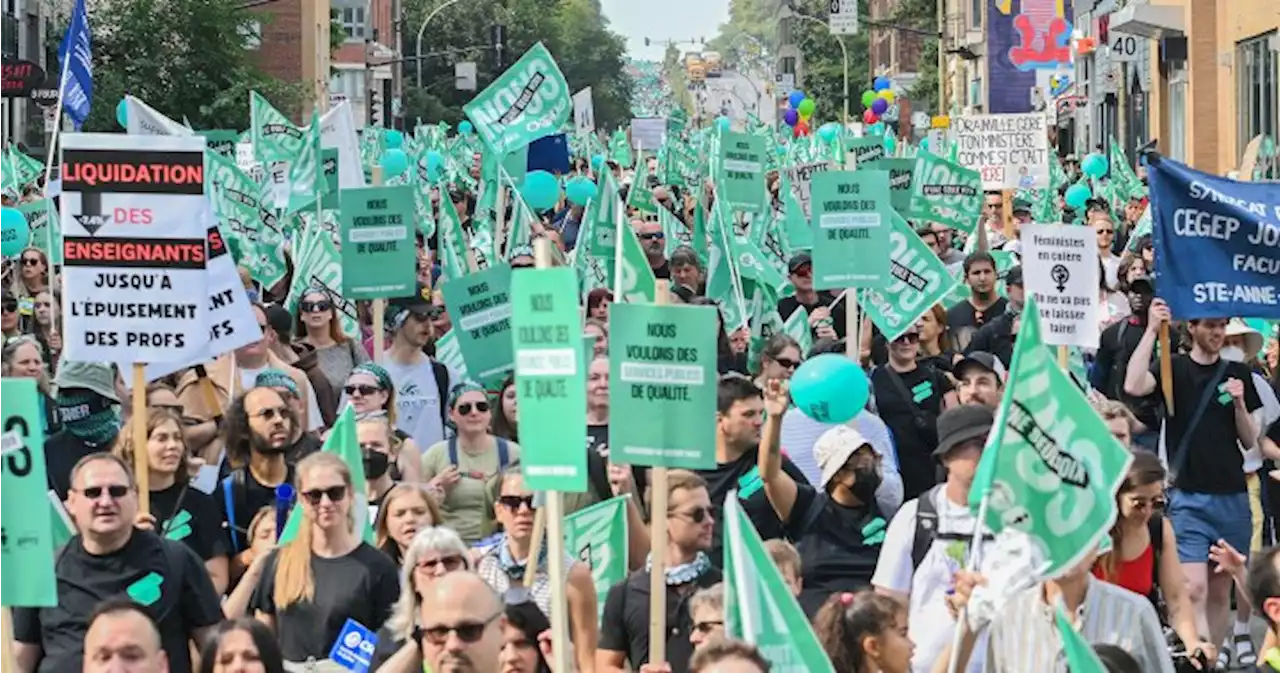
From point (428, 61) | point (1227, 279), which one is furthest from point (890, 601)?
point (428, 61)

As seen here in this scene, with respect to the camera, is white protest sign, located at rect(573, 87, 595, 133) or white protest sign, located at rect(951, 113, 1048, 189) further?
white protest sign, located at rect(573, 87, 595, 133)

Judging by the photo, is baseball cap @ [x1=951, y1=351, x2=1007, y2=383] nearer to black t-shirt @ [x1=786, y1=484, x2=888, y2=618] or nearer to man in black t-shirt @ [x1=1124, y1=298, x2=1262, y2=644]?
man in black t-shirt @ [x1=1124, y1=298, x2=1262, y2=644]

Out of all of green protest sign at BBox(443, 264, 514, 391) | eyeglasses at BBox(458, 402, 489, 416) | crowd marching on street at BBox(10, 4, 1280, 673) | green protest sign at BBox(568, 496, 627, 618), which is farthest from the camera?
green protest sign at BBox(443, 264, 514, 391)

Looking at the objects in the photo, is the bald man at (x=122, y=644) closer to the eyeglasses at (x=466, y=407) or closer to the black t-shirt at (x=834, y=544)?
the black t-shirt at (x=834, y=544)

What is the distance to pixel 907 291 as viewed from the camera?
537 inches

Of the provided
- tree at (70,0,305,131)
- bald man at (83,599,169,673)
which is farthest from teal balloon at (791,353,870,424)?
tree at (70,0,305,131)

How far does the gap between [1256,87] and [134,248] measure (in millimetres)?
30366

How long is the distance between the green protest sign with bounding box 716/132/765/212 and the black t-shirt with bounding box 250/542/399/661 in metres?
10.2

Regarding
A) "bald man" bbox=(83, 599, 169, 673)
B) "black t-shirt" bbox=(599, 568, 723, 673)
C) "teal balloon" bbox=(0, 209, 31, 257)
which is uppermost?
Answer: "teal balloon" bbox=(0, 209, 31, 257)

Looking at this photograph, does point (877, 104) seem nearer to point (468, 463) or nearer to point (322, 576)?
point (468, 463)

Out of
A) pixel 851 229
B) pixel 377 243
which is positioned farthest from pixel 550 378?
pixel 377 243

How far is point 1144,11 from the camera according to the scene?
44.5 metres

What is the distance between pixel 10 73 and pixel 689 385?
95.5 ft

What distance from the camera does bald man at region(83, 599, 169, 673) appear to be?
6.88 metres
